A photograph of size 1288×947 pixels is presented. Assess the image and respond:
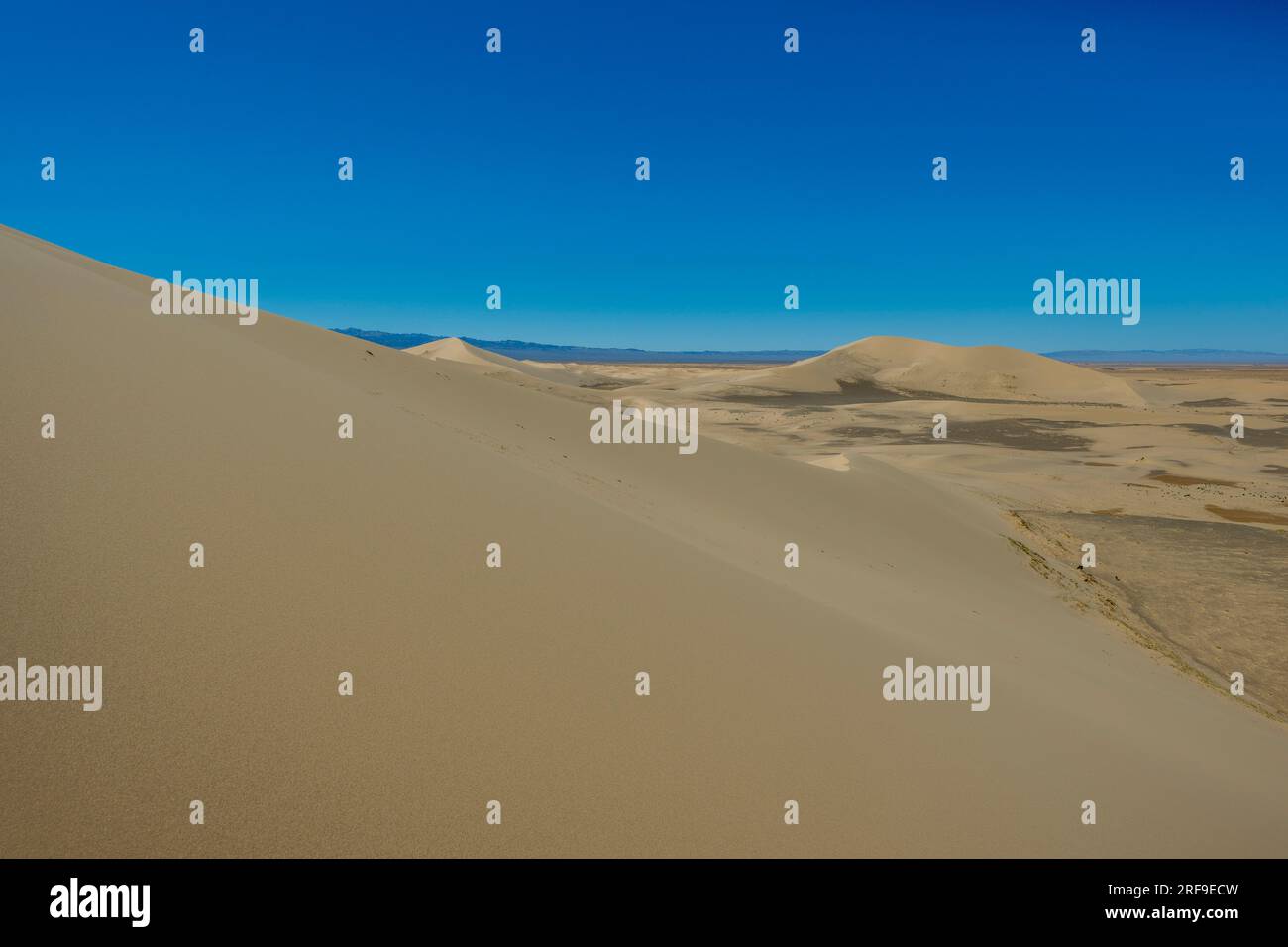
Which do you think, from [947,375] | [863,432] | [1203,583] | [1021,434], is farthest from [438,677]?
[947,375]

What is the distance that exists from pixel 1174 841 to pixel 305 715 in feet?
15.2

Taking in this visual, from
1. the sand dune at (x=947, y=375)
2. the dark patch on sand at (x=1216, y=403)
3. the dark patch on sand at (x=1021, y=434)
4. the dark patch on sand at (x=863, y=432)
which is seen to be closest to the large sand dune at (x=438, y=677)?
the dark patch on sand at (x=1021, y=434)

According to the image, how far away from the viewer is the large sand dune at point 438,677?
255 centimetres

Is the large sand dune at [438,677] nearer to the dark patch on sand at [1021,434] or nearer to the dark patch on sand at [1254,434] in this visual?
the dark patch on sand at [1021,434]

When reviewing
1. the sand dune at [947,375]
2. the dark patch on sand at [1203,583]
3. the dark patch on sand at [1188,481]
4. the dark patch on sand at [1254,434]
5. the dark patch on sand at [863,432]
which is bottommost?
the dark patch on sand at [1203,583]

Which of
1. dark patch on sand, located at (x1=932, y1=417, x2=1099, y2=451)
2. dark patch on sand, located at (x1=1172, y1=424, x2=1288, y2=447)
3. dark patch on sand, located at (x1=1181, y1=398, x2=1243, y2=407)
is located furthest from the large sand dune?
dark patch on sand, located at (x1=1181, y1=398, x2=1243, y2=407)

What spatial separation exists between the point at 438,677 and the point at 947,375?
81.7m

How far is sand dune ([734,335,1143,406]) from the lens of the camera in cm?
6950

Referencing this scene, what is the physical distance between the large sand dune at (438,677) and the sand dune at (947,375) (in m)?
65.3

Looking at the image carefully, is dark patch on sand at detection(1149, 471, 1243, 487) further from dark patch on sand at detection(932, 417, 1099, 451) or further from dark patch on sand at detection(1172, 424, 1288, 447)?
dark patch on sand at detection(1172, 424, 1288, 447)

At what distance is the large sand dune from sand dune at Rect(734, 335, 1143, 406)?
214 feet

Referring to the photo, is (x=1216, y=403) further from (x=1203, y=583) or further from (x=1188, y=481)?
(x=1203, y=583)

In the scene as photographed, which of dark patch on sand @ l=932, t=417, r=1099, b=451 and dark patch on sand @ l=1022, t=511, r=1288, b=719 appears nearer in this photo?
dark patch on sand @ l=1022, t=511, r=1288, b=719
